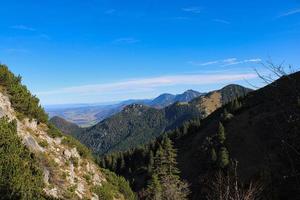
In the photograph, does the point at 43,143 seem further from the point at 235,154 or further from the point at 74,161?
the point at 235,154

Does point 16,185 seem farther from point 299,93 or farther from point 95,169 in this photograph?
point 95,169

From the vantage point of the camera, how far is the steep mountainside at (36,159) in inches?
1312

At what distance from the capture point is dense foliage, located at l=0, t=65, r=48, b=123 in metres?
52.0

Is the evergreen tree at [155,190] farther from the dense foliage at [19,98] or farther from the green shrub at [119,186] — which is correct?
the dense foliage at [19,98]

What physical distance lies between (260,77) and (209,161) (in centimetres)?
10779

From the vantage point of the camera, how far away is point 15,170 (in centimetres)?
3319

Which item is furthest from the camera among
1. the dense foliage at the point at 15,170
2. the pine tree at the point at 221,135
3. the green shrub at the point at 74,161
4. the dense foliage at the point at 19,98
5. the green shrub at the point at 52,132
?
the pine tree at the point at 221,135

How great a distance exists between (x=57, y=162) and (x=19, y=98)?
35.6 ft

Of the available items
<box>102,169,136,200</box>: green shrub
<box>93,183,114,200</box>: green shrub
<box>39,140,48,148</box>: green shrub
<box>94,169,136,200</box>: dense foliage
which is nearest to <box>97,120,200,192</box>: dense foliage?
<box>102,169,136,200</box>: green shrub

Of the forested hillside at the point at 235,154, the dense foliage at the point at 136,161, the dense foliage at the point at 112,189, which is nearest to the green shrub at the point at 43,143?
the dense foliage at the point at 112,189

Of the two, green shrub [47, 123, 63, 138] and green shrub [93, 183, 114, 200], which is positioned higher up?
green shrub [47, 123, 63, 138]

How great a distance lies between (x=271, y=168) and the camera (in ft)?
41.8

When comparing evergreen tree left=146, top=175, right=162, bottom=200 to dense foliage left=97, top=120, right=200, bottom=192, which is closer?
evergreen tree left=146, top=175, right=162, bottom=200

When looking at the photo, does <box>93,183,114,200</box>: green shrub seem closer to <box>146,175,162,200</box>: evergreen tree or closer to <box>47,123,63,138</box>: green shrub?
<box>47,123,63,138</box>: green shrub
